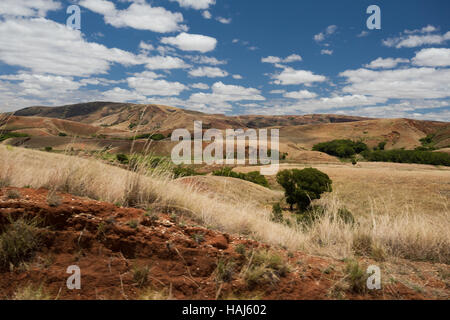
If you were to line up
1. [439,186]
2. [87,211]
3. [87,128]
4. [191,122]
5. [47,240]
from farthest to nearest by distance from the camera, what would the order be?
1. [191,122]
2. [87,128]
3. [439,186]
4. [87,211]
5. [47,240]

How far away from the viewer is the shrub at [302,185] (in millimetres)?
38719

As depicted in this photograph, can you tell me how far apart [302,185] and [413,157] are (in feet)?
222

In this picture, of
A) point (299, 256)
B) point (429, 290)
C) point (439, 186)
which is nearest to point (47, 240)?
point (299, 256)

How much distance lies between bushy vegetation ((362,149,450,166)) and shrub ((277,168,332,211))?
6186 cm

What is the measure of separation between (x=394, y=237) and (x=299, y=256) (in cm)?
245

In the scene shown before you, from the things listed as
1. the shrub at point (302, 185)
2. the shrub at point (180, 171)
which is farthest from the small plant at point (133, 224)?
the shrub at point (302, 185)

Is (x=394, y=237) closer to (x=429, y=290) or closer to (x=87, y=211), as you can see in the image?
(x=429, y=290)

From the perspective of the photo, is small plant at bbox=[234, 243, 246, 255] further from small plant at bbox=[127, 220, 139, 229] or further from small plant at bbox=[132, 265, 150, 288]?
small plant at bbox=[127, 220, 139, 229]

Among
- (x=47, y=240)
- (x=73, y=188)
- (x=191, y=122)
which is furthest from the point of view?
(x=191, y=122)

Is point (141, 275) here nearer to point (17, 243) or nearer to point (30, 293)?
point (30, 293)

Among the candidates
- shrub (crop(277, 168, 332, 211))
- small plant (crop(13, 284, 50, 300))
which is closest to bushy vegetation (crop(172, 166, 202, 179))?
small plant (crop(13, 284, 50, 300))

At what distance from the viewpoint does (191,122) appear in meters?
187

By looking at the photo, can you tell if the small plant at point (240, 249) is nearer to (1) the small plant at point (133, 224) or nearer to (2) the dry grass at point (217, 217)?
(2) the dry grass at point (217, 217)

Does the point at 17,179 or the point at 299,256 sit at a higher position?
the point at 17,179
